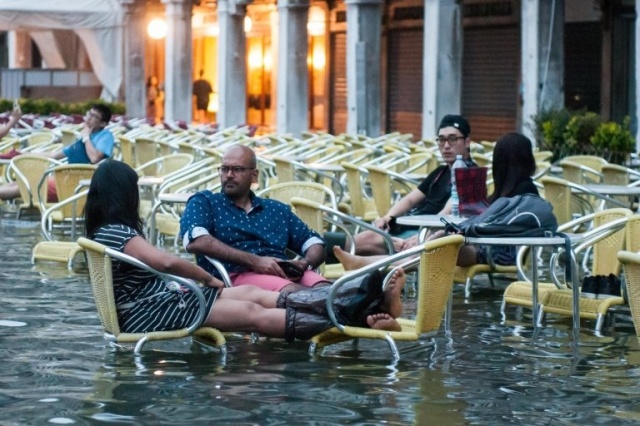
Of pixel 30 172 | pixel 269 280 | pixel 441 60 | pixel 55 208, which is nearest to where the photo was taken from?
pixel 269 280

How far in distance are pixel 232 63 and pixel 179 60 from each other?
7.77 feet

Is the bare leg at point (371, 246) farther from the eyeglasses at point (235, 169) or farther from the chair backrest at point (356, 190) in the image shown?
the chair backrest at point (356, 190)

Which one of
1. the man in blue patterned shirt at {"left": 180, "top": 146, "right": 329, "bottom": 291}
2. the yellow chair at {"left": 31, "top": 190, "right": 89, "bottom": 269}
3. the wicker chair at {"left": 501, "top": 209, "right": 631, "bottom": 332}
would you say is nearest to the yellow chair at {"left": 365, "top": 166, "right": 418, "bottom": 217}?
the yellow chair at {"left": 31, "top": 190, "right": 89, "bottom": 269}

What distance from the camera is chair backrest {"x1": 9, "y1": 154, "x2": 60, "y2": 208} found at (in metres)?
13.3

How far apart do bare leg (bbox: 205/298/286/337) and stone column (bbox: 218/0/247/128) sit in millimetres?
20250

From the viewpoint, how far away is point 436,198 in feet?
32.8

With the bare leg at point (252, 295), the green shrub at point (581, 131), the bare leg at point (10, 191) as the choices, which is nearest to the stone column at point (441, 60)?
the green shrub at point (581, 131)

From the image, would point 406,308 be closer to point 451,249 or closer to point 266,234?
point 266,234

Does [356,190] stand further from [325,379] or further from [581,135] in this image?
[325,379]

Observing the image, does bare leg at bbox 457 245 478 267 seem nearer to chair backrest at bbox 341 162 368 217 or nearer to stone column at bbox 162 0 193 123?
chair backrest at bbox 341 162 368 217

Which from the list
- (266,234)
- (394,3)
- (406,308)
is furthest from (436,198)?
(394,3)

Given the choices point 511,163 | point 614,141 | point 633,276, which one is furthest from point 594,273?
point 614,141

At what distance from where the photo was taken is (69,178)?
1213cm

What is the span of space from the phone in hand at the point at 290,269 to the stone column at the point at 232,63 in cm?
1975
